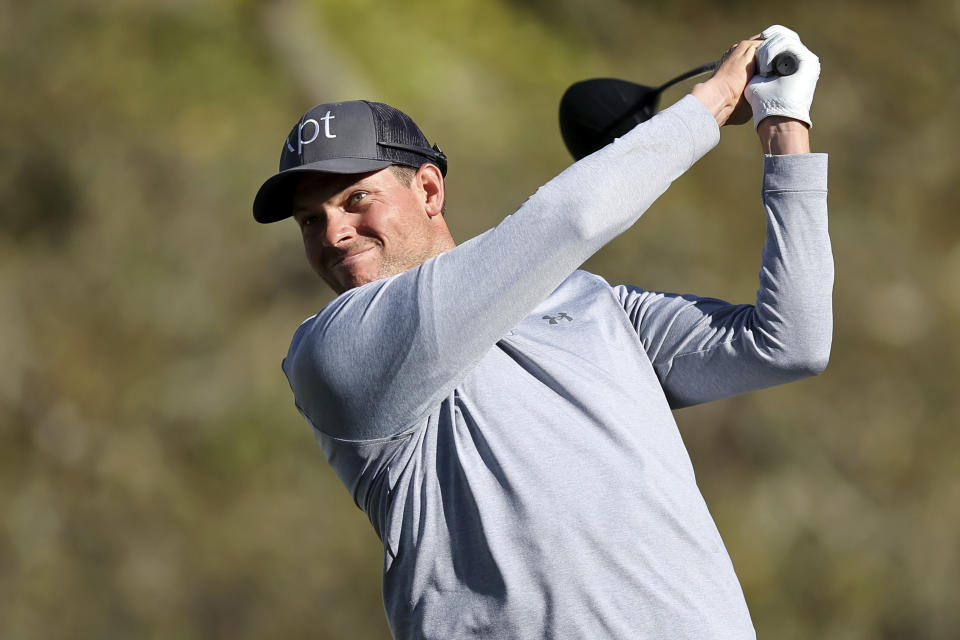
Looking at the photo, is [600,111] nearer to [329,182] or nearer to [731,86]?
[731,86]

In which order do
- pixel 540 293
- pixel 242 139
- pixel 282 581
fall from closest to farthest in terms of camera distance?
pixel 540 293 < pixel 282 581 < pixel 242 139

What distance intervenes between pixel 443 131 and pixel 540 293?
3.11 meters

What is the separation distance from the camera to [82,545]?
145 inches

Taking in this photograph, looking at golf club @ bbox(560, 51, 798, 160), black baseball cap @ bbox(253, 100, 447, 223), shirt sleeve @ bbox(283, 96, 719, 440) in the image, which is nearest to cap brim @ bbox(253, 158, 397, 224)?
black baseball cap @ bbox(253, 100, 447, 223)

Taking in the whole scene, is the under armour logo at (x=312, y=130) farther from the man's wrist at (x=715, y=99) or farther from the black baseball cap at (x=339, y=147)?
the man's wrist at (x=715, y=99)

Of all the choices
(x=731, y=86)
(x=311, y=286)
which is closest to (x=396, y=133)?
(x=731, y=86)

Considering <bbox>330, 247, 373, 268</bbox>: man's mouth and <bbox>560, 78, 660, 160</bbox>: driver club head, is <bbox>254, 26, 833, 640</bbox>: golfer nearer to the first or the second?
<bbox>330, 247, 373, 268</bbox>: man's mouth

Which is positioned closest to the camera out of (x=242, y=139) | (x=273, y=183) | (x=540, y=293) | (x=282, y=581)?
(x=540, y=293)

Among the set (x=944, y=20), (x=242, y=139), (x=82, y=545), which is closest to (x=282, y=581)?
(x=82, y=545)

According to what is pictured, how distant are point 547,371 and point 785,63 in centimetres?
46

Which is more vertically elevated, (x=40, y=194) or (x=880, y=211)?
(x=40, y=194)

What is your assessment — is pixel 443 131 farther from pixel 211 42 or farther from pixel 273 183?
pixel 273 183

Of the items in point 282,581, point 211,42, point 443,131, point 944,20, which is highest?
point 211,42

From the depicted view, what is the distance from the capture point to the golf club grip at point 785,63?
116 cm
